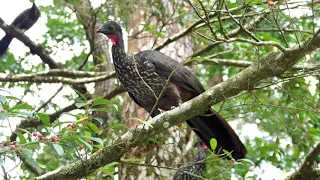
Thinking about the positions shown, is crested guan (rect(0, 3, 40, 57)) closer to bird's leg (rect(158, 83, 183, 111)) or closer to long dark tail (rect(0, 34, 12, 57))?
long dark tail (rect(0, 34, 12, 57))

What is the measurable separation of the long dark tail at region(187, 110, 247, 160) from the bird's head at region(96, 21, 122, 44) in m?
0.85

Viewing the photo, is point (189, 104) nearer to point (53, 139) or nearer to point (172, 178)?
point (53, 139)

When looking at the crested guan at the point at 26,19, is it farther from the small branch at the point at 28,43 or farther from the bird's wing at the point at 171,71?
the bird's wing at the point at 171,71

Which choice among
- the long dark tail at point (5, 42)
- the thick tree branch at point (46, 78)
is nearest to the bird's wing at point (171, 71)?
the thick tree branch at point (46, 78)

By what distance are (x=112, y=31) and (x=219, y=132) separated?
3.60 feet

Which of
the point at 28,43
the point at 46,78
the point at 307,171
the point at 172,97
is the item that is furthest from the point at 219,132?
the point at 28,43

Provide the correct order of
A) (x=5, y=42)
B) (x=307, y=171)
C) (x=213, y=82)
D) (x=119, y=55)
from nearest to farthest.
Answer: (x=307, y=171), (x=119, y=55), (x=5, y=42), (x=213, y=82)

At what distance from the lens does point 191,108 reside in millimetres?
2912

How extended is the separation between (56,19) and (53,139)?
4313 millimetres

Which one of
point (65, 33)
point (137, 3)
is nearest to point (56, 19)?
point (65, 33)

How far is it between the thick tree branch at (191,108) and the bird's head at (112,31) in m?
1.15

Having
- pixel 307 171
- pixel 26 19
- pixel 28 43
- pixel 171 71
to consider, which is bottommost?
pixel 307 171

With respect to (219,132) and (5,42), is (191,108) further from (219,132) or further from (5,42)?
(5,42)

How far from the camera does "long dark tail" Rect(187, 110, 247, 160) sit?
359cm
